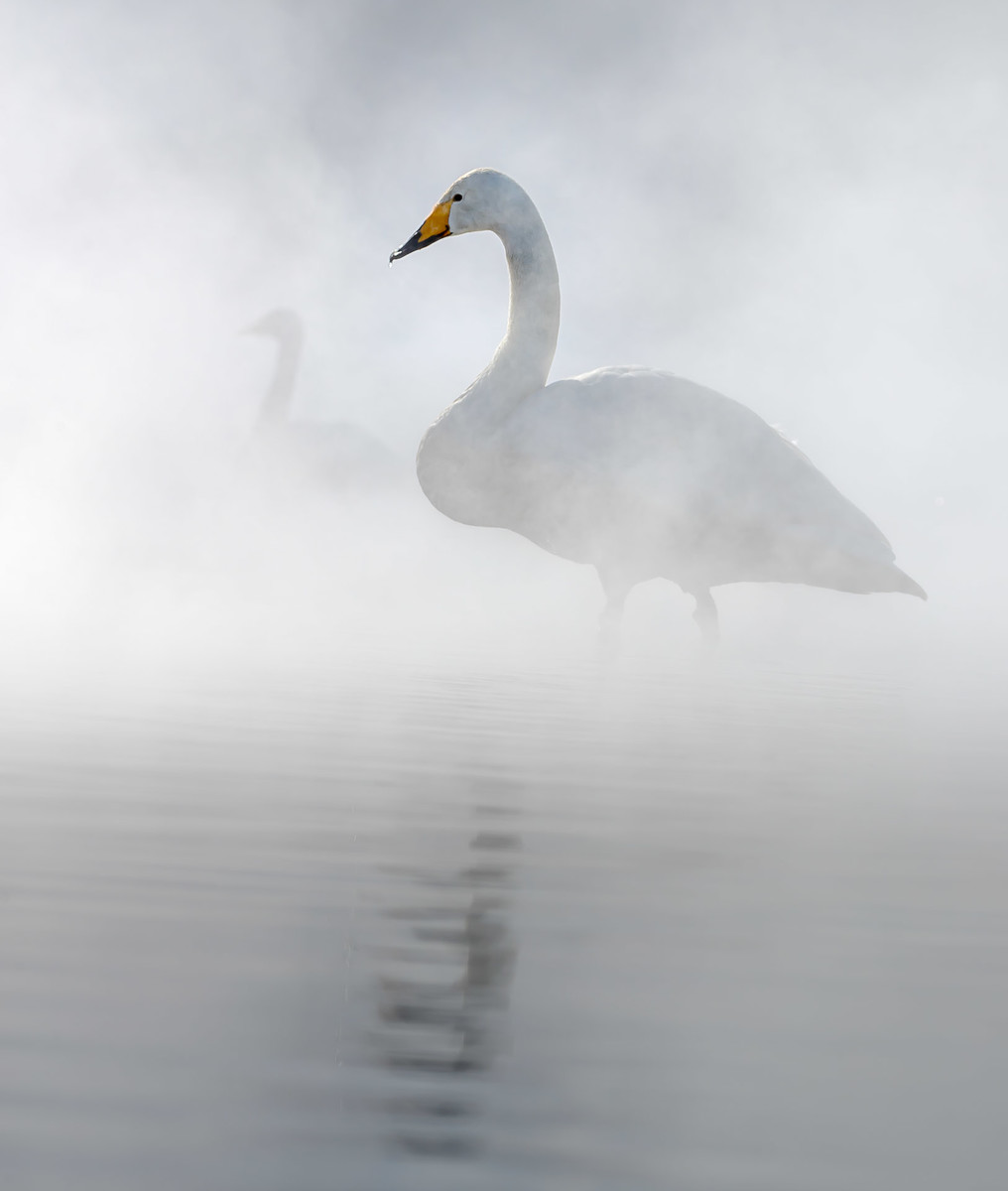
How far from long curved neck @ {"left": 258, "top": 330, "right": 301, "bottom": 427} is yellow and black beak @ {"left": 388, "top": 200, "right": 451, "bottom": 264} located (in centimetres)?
550

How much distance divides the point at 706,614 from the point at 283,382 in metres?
7.67

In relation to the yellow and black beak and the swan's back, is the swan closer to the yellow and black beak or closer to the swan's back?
the swan's back

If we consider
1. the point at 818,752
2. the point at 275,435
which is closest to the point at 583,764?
the point at 818,752

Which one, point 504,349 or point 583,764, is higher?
point 504,349

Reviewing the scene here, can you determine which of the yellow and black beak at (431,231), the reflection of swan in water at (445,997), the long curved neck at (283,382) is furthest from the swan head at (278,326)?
the reflection of swan in water at (445,997)

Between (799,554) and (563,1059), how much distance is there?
6019 millimetres

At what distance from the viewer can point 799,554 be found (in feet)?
22.2

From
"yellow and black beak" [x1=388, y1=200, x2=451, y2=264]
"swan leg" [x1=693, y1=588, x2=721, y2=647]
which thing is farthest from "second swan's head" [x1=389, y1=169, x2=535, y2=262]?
"swan leg" [x1=693, y1=588, x2=721, y2=647]

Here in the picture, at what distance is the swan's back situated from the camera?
6293 mm

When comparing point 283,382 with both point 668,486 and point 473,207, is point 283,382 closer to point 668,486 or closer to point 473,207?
point 473,207

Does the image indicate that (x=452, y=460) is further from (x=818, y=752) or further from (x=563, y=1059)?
(x=563, y=1059)

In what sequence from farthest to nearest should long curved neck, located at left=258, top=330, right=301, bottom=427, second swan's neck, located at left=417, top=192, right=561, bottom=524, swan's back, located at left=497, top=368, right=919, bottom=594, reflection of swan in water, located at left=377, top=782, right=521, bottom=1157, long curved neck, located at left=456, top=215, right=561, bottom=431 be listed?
long curved neck, located at left=258, top=330, right=301, bottom=427, long curved neck, located at left=456, top=215, right=561, bottom=431, second swan's neck, located at left=417, top=192, right=561, bottom=524, swan's back, located at left=497, top=368, right=919, bottom=594, reflection of swan in water, located at left=377, top=782, right=521, bottom=1157

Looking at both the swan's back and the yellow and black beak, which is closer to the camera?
the swan's back

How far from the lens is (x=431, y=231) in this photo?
25.5ft
